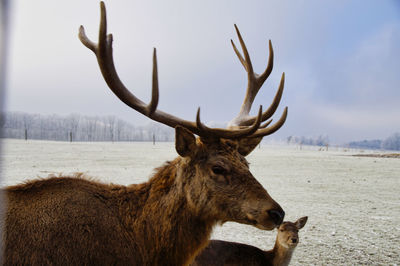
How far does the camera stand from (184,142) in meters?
3.26

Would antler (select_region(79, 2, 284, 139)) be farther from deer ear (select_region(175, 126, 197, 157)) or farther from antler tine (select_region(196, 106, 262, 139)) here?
deer ear (select_region(175, 126, 197, 157))

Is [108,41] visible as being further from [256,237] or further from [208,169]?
[256,237]

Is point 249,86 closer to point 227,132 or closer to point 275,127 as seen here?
point 275,127

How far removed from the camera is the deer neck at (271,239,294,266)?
5230 millimetres

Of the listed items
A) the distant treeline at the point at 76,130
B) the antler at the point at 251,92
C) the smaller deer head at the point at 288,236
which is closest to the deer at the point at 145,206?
the antler at the point at 251,92

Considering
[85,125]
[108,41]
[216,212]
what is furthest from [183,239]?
[85,125]

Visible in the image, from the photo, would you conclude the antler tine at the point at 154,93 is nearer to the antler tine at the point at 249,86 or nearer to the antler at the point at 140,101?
the antler at the point at 140,101

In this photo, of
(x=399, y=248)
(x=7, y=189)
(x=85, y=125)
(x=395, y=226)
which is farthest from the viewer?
(x=85, y=125)

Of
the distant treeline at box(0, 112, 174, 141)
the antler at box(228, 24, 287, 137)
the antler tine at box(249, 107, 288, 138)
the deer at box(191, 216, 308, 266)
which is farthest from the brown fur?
the distant treeline at box(0, 112, 174, 141)

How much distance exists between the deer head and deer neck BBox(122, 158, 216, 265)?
0.38 ft

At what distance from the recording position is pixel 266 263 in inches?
203

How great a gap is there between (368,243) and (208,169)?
16.9 ft

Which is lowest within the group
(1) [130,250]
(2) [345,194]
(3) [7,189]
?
(2) [345,194]

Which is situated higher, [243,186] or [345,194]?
[243,186]
